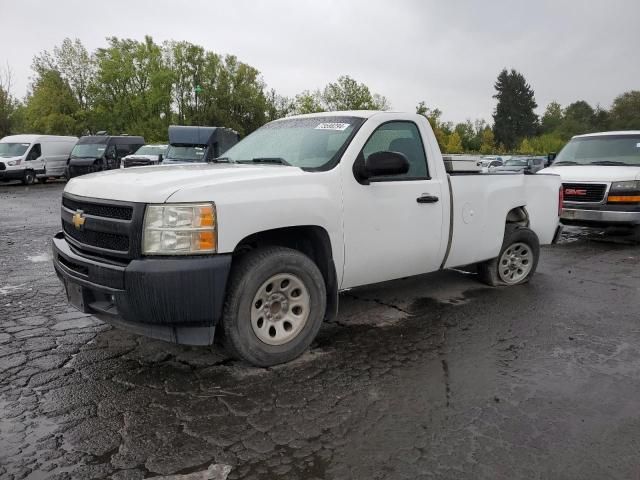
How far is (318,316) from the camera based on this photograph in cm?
400

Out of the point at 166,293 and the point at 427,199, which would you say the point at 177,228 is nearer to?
the point at 166,293

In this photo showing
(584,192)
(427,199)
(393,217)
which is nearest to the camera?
(393,217)

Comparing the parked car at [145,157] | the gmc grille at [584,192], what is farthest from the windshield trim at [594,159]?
the parked car at [145,157]

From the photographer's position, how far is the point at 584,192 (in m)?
9.09

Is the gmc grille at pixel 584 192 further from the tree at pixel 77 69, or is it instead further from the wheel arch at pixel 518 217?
the tree at pixel 77 69

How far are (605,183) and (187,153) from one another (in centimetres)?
1311

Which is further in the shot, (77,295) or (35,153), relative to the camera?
(35,153)

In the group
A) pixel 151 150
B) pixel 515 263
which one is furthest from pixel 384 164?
pixel 151 150

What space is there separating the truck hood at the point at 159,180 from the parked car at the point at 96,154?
1997 cm

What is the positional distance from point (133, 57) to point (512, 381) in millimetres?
54247

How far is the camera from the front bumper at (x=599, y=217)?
864cm

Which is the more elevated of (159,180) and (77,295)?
(159,180)

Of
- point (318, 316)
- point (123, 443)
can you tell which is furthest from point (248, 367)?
point (123, 443)

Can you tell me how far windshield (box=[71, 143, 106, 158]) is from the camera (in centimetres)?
2329
